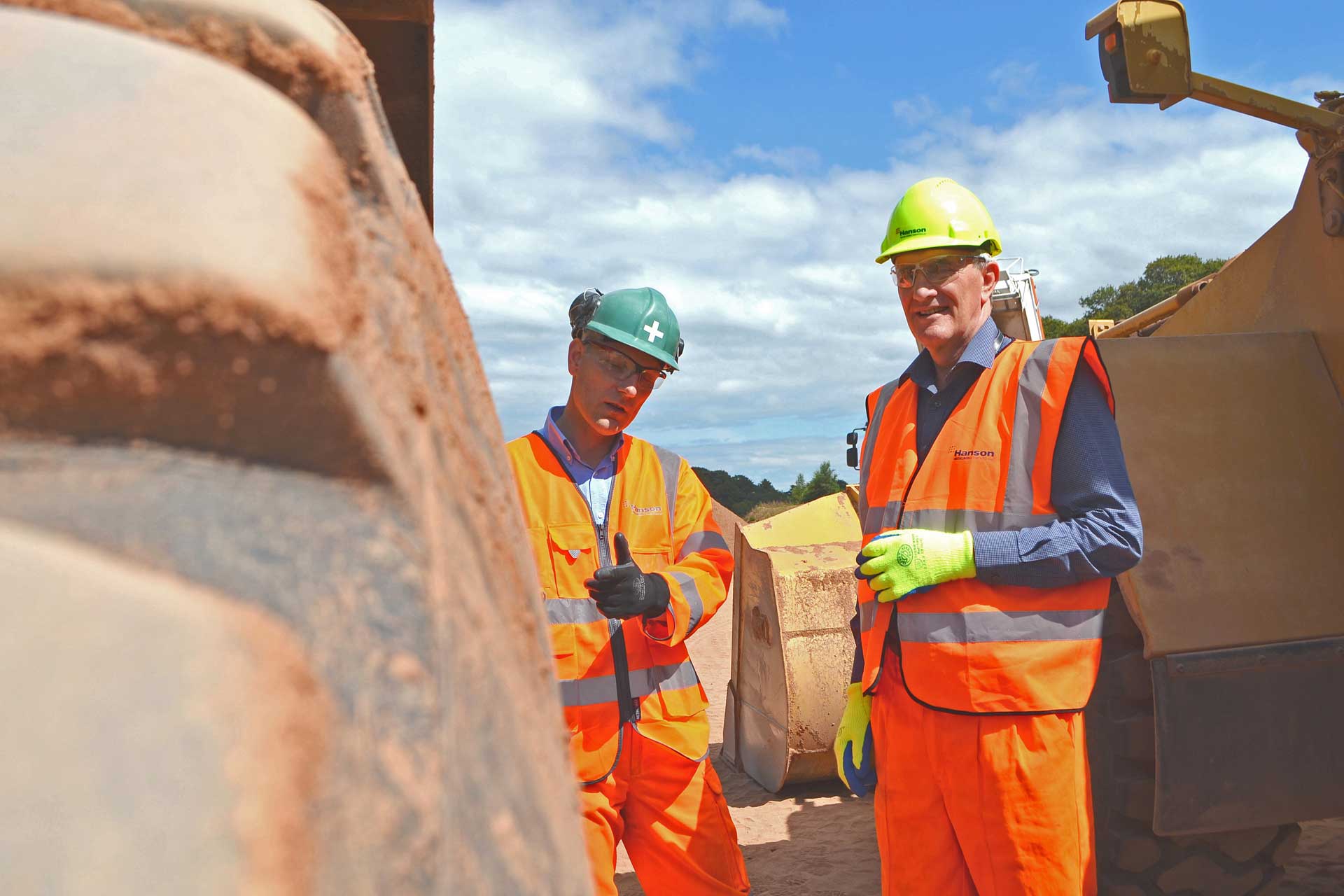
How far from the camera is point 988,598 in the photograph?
7.92ft

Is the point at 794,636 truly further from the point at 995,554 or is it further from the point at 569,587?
the point at 995,554

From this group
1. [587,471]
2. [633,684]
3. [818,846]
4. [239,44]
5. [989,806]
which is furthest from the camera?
[818,846]

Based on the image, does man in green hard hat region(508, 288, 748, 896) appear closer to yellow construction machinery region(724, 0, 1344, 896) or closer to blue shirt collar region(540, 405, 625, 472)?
blue shirt collar region(540, 405, 625, 472)

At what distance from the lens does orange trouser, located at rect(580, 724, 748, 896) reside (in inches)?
111

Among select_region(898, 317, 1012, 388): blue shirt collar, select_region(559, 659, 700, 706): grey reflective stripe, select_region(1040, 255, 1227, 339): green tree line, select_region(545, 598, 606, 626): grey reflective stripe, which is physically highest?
select_region(1040, 255, 1227, 339): green tree line

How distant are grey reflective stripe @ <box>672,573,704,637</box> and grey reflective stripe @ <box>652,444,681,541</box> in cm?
20

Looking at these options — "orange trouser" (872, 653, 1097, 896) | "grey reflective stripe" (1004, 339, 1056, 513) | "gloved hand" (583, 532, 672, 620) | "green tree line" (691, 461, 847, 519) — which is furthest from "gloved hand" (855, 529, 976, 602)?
"green tree line" (691, 461, 847, 519)

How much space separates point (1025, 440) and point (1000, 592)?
37cm

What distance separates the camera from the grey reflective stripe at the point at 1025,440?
2447mm

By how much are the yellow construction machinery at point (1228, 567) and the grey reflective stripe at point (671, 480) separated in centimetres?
126

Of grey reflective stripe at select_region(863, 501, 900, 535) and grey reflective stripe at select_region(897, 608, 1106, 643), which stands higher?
grey reflective stripe at select_region(863, 501, 900, 535)

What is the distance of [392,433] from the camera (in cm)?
45

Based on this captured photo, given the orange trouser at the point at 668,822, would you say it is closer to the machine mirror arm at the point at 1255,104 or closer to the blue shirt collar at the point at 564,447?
the blue shirt collar at the point at 564,447

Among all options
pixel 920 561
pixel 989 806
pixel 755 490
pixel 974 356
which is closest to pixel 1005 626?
pixel 920 561
